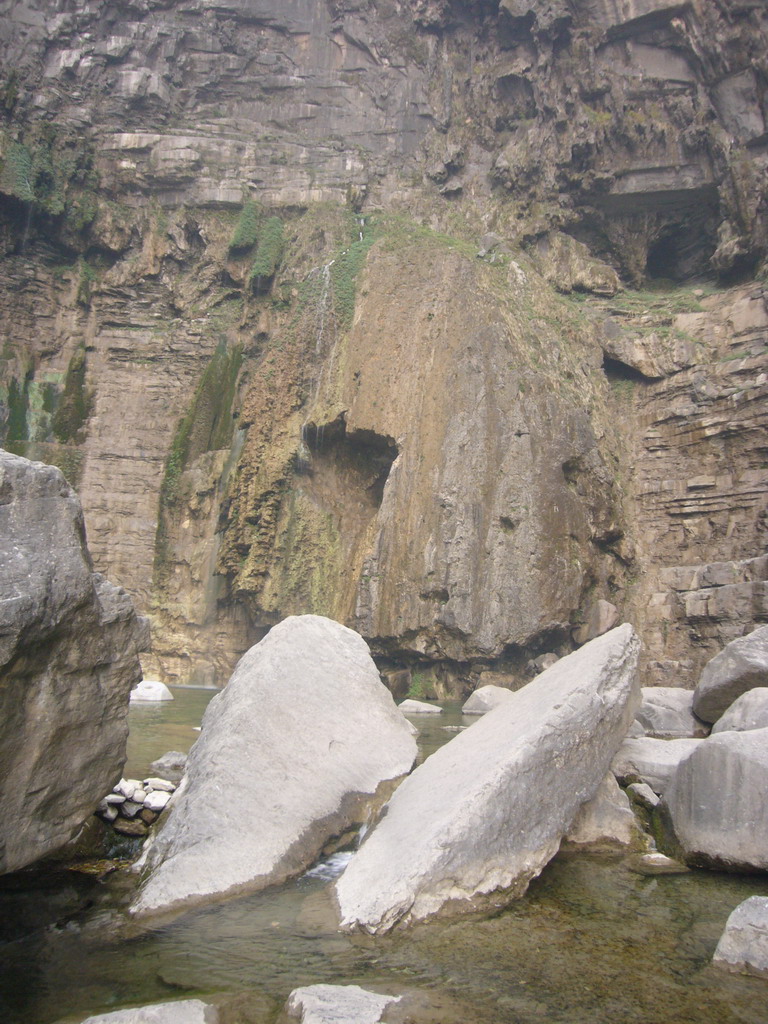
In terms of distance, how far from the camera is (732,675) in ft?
28.1

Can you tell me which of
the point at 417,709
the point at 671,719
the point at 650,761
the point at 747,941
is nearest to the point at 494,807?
the point at 747,941

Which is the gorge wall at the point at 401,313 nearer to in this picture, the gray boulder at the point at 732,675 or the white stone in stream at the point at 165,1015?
the gray boulder at the point at 732,675

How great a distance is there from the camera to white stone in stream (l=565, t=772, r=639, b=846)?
616 cm

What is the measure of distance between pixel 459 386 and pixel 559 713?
59.3ft

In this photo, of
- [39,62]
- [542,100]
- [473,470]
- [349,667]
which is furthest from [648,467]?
[39,62]

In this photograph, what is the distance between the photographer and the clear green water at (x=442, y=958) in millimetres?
3645

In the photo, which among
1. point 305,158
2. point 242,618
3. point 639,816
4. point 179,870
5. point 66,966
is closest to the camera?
point 66,966

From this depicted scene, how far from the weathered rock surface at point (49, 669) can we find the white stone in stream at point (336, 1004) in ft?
6.20

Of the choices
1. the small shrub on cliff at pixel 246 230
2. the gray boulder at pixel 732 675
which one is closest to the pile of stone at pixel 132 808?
the gray boulder at pixel 732 675

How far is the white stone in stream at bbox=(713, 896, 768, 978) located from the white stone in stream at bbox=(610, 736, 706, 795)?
7.86 ft

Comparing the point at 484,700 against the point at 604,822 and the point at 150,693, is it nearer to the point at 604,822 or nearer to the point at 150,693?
the point at 150,693

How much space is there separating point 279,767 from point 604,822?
8.89ft

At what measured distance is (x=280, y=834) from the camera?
5629 millimetres

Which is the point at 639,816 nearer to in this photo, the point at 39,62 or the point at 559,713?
the point at 559,713
